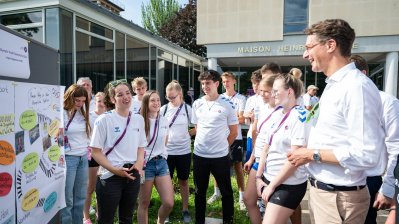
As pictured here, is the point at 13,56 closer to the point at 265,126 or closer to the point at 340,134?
the point at 340,134

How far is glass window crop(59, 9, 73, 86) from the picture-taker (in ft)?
22.2

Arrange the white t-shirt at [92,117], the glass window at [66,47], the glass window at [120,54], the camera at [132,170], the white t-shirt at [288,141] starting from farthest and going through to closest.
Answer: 1. the glass window at [120,54]
2. the glass window at [66,47]
3. the white t-shirt at [92,117]
4. the camera at [132,170]
5. the white t-shirt at [288,141]

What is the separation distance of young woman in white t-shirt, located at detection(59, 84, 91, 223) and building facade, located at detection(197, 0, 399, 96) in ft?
38.3

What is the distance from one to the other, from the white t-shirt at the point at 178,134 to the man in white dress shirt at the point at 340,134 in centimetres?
229

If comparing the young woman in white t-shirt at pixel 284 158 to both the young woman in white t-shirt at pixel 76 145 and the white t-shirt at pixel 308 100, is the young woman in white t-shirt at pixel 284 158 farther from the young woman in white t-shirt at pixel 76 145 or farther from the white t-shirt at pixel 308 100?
the white t-shirt at pixel 308 100

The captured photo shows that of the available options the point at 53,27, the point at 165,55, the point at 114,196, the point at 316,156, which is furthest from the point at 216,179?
the point at 165,55

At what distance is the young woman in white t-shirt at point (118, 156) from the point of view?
9.62ft

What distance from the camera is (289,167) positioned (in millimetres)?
2367

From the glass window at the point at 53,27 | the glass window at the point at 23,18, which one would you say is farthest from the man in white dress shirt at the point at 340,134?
the glass window at the point at 23,18

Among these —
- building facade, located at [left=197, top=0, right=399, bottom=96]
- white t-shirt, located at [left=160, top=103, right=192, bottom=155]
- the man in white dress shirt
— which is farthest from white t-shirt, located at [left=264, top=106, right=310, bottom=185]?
building facade, located at [left=197, top=0, right=399, bottom=96]

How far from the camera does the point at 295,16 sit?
1376 cm

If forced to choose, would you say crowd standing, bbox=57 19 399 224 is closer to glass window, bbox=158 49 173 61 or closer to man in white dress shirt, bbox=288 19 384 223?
man in white dress shirt, bbox=288 19 384 223

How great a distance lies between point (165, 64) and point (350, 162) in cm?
Result: 1135

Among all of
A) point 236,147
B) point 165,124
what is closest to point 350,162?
point 165,124
